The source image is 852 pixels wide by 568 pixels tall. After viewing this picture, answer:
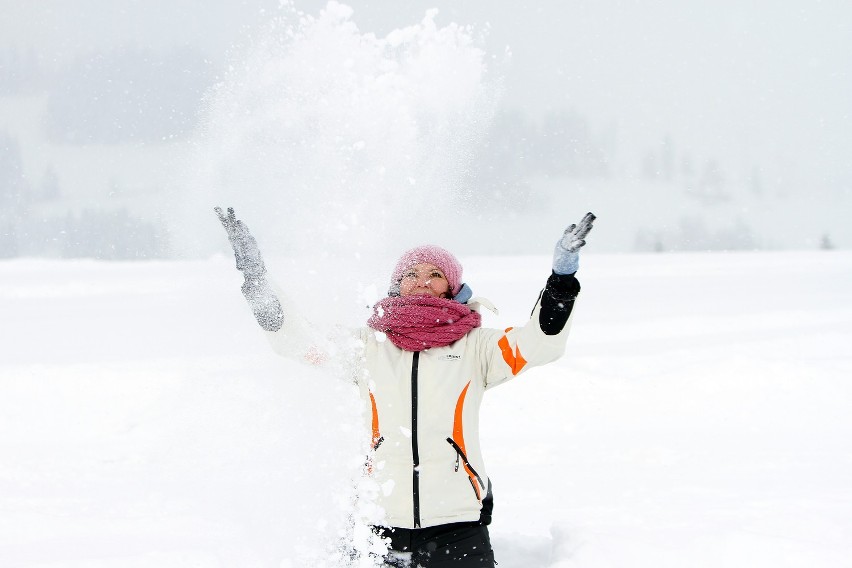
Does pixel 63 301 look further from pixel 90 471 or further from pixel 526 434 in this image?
pixel 526 434

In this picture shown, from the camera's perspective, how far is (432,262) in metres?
2.99

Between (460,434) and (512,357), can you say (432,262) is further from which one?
(460,434)

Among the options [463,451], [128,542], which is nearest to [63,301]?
[128,542]

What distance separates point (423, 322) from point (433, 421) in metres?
0.37

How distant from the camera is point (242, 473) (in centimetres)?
635

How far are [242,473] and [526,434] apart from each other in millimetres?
3136

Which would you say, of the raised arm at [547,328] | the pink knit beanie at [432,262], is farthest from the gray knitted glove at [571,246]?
the pink knit beanie at [432,262]

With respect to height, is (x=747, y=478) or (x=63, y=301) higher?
(x=63, y=301)

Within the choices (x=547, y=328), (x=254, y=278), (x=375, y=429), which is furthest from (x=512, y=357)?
(x=254, y=278)

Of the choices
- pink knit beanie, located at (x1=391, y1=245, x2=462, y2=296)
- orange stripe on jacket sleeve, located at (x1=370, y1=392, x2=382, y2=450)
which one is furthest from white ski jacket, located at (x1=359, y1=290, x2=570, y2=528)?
pink knit beanie, located at (x1=391, y1=245, x2=462, y2=296)

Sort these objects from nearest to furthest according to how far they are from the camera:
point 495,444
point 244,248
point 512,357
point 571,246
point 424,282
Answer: point 571,246
point 512,357
point 244,248
point 424,282
point 495,444

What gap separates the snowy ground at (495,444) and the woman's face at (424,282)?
0.77 meters

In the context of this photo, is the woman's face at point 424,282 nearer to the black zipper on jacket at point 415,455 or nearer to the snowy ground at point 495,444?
the black zipper on jacket at point 415,455

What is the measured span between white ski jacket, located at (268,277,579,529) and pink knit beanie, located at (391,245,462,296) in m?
0.35
